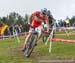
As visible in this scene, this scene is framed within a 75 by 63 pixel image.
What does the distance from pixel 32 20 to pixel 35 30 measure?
778mm

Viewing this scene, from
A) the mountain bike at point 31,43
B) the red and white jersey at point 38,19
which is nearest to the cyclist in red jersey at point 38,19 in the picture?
the red and white jersey at point 38,19

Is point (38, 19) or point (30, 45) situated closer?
point (30, 45)

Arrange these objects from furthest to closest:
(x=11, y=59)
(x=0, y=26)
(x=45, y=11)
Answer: (x=0, y=26) → (x=45, y=11) → (x=11, y=59)

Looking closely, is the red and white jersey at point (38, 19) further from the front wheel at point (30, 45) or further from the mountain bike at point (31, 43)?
the front wheel at point (30, 45)

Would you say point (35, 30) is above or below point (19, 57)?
above

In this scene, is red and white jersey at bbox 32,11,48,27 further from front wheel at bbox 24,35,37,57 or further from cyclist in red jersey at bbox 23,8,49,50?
front wheel at bbox 24,35,37,57

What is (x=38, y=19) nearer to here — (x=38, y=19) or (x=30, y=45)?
(x=38, y=19)

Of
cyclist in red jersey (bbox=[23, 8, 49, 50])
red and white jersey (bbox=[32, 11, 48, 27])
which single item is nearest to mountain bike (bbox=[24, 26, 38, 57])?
cyclist in red jersey (bbox=[23, 8, 49, 50])

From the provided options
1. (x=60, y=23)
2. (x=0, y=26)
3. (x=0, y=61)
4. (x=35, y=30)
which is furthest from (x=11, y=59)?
(x=60, y=23)

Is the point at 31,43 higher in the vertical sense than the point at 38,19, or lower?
lower

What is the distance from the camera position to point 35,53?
1612cm

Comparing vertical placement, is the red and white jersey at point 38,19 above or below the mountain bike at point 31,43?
above

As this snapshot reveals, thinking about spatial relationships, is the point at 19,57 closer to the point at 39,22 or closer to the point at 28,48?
the point at 28,48

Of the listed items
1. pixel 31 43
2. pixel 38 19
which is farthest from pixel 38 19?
pixel 31 43
